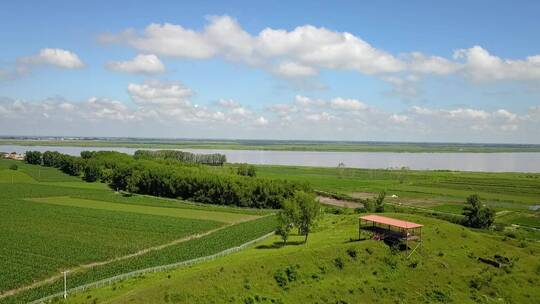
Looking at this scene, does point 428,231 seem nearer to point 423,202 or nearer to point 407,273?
point 407,273

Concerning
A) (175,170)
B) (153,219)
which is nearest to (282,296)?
(153,219)

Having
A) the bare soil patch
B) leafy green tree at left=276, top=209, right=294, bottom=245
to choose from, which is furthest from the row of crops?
the bare soil patch

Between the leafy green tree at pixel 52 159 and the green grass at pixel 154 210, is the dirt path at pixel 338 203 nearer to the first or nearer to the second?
the green grass at pixel 154 210

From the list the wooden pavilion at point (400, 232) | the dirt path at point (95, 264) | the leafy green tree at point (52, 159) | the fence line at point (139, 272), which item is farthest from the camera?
the leafy green tree at point (52, 159)


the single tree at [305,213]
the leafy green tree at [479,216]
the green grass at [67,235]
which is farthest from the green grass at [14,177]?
the leafy green tree at [479,216]

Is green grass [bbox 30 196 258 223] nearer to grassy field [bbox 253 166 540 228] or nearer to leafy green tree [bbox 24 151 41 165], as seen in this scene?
grassy field [bbox 253 166 540 228]

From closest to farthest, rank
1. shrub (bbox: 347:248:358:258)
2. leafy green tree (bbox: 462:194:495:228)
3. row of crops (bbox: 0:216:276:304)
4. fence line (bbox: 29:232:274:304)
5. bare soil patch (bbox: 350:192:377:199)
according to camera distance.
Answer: fence line (bbox: 29:232:274:304) < row of crops (bbox: 0:216:276:304) < shrub (bbox: 347:248:358:258) < leafy green tree (bbox: 462:194:495:228) < bare soil patch (bbox: 350:192:377:199)
